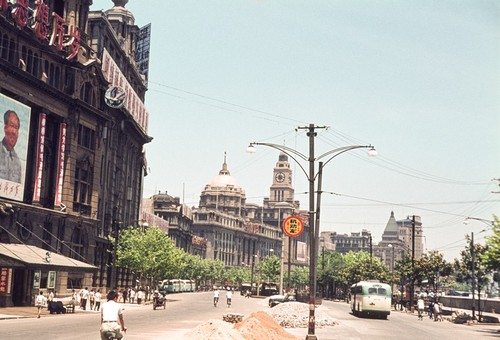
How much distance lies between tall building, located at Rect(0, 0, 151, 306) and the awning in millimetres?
102

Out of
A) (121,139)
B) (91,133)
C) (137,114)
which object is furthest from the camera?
(137,114)

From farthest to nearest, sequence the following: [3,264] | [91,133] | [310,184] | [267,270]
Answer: [267,270] < [91,133] < [3,264] < [310,184]

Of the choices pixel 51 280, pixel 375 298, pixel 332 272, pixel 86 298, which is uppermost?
pixel 332 272

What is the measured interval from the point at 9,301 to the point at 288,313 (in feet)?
70.4

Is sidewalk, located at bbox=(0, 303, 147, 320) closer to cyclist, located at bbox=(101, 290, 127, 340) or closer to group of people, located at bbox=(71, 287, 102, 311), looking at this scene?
group of people, located at bbox=(71, 287, 102, 311)

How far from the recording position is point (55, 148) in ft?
204

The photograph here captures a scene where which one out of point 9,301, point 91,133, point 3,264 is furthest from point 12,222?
point 91,133

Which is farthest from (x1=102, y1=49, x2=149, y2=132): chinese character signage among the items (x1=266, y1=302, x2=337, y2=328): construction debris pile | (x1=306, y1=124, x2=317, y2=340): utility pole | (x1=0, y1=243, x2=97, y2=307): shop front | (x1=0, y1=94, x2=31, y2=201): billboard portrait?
(x1=306, y1=124, x2=317, y2=340): utility pole

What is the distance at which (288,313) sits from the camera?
44625mm

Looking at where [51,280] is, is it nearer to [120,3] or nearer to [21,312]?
[21,312]

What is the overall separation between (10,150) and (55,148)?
9601mm

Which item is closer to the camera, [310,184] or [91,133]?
[310,184]

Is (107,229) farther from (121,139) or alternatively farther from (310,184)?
(310,184)

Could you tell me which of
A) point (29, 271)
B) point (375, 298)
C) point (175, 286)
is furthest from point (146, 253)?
point (175, 286)
